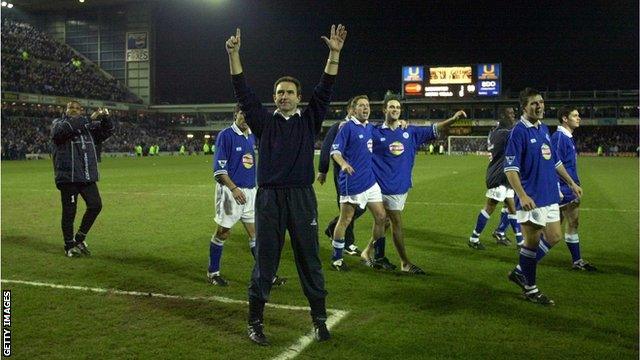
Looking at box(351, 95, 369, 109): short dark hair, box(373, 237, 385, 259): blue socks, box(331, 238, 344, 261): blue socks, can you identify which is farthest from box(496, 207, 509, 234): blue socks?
box(351, 95, 369, 109): short dark hair

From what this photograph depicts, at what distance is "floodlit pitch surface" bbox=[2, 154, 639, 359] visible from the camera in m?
4.58

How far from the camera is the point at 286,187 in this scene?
4758 mm

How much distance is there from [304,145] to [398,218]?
2.78m

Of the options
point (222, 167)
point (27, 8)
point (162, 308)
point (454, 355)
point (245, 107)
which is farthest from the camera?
point (27, 8)

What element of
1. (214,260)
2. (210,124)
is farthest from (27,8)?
(214,260)

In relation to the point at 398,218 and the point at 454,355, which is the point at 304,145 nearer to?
the point at 454,355

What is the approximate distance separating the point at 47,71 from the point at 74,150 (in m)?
53.6

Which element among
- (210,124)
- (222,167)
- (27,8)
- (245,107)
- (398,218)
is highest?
(27,8)

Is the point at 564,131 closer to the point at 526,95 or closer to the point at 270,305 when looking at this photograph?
the point at 526,95

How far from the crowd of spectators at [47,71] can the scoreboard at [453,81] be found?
3411 cm

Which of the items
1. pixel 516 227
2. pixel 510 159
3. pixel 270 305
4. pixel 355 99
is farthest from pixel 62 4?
pixel 510 159

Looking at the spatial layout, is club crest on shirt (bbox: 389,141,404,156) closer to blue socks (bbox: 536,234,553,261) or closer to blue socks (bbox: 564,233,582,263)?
blue socks (bbox: 536,234,553,261)

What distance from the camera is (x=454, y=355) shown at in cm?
439

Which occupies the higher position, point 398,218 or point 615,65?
point 615,65
